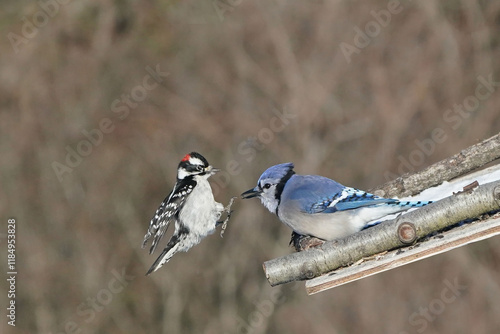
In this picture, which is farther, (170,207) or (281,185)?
(170,207)

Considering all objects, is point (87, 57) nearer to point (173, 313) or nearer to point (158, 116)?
point (158, 116)

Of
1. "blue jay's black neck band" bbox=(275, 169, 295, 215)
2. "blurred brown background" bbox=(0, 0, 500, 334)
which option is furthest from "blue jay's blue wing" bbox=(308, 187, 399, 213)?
"blurred brown background" bbox=(0, 0, 500, 334)

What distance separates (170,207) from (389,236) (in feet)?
11.3

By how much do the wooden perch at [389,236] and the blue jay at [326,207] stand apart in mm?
763

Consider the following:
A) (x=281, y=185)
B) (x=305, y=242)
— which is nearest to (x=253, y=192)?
(x=281, y=185)

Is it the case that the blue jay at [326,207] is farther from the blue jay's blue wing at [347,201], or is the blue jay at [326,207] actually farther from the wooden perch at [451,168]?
the wooden perch at [451,168]

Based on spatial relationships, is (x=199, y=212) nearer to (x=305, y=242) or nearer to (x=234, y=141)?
(x=305, y=242)

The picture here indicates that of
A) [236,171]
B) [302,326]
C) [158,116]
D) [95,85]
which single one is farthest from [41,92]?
[302,326]

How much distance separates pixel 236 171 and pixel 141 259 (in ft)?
8.41

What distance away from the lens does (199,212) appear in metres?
8.21

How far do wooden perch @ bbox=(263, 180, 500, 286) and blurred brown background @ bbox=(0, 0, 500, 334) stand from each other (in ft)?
28.9

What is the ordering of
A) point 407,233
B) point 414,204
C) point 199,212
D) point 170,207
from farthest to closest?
point 199,212 → point 170,207 → point 414,204 → point 407,233

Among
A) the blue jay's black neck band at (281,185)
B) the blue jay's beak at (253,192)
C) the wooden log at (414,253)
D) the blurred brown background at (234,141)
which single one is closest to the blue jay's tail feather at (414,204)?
the wooden log at (414,253)

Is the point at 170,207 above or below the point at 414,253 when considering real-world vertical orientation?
above
